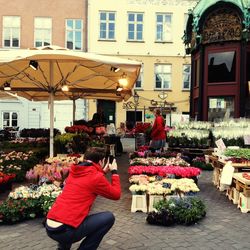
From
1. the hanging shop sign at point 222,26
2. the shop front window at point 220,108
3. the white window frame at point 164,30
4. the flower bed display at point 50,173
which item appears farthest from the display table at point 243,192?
the white window frame at point 164,30

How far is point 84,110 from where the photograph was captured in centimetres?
2956

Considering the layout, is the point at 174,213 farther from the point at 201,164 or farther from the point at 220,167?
the point at 201,164

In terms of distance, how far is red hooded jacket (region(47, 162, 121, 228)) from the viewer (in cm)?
388

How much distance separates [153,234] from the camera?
5594 mm

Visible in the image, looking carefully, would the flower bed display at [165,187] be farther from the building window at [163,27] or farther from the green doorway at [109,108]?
the building window at [163,27]

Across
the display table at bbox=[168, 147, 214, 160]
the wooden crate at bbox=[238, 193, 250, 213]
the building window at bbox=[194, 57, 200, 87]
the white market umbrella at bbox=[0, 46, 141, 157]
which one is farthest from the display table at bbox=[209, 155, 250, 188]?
the building window at bbox=[194, 57, 200, 87]

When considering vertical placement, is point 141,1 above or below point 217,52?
above

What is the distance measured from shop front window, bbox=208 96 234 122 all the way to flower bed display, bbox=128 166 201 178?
7.23m

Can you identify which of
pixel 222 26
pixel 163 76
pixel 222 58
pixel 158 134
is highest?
pixel 222 26

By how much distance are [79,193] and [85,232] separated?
0.39 m

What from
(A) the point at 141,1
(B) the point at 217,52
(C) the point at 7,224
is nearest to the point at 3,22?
(A) the point at 141,1

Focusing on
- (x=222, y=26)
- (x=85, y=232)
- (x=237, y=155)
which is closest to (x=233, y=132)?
(x=237, y=155)

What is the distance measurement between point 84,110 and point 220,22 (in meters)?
16.5

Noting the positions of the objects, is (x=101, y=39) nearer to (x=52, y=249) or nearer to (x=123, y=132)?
(x=123, y=132)
